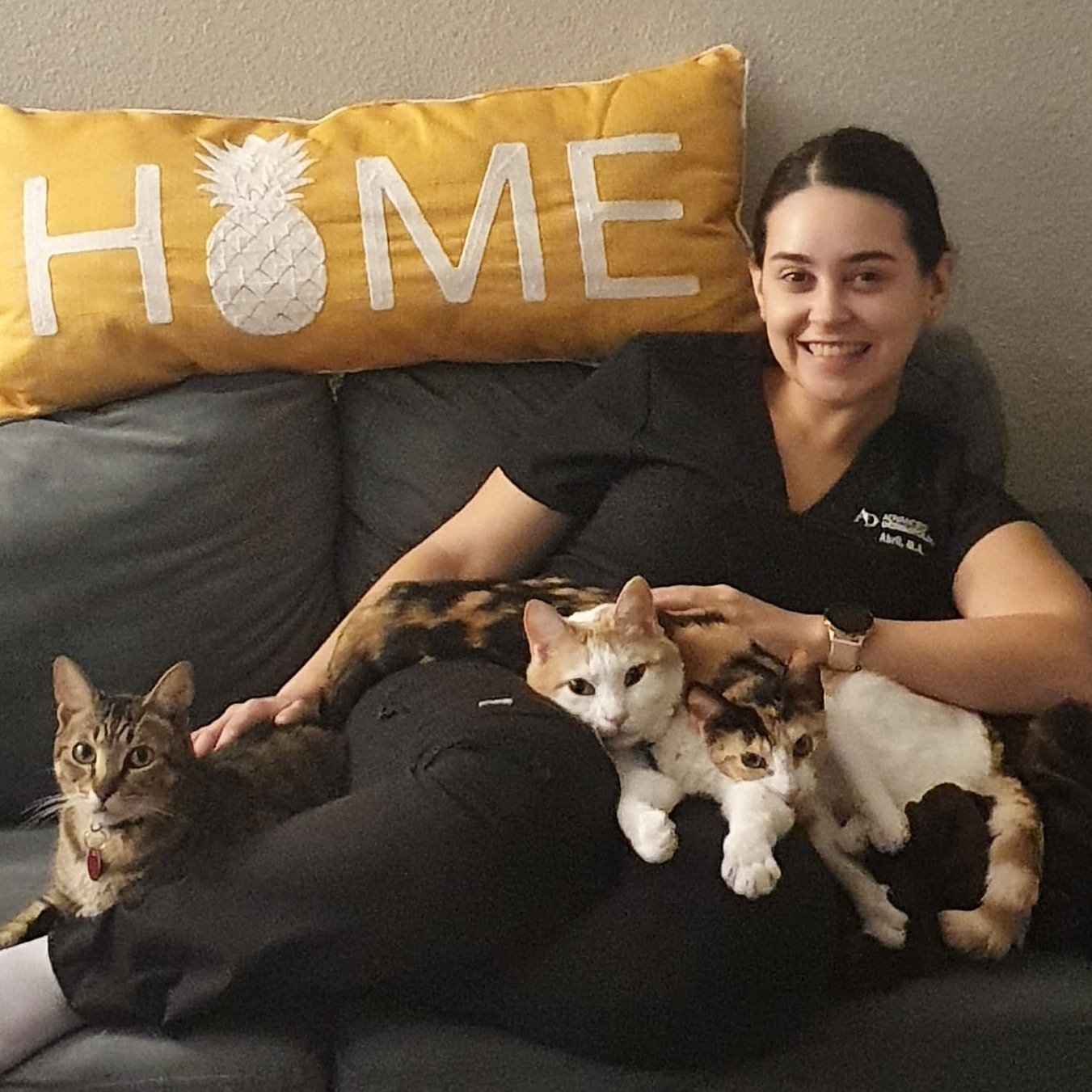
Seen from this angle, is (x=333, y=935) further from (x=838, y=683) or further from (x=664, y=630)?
(x=838, y=683)

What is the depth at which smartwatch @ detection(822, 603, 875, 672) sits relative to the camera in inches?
54.4

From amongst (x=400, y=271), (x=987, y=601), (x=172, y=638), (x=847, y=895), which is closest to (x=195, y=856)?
(x=172, y=638)

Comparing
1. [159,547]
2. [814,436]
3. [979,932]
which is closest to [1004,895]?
[979,932]

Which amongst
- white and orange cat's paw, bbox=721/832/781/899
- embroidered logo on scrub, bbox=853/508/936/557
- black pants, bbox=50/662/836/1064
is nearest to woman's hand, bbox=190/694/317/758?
black pants, bbox=50/662/836/1064

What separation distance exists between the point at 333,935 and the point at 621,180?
0.94m

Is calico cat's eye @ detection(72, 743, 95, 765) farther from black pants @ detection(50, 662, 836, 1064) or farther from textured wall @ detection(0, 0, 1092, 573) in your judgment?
textured wall @ detection(0, 0, 1092, 573)

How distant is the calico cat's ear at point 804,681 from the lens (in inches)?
50.1

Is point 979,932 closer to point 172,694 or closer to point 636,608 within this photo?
point 636,608

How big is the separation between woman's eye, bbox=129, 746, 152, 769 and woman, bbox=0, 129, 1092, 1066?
142 mm

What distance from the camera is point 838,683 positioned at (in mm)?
1380

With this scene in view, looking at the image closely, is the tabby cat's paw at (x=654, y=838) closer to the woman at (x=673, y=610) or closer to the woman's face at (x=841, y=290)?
the woman at (x=673, y=610)

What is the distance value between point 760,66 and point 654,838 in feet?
3.51

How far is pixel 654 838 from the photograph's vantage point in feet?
3.82

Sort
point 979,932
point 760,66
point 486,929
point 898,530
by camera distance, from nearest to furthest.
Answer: point 486,929 → point 979,932 → point 898,530 → point 760,66
